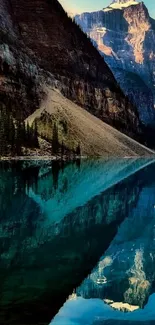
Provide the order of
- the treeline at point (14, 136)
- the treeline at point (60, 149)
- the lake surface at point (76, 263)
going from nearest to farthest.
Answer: the lake surface at point (76, 263) → the treeline at point (14, 136) → the treeline at point (60, 149)

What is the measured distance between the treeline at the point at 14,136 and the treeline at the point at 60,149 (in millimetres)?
5412

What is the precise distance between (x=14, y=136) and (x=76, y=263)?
10590 cm

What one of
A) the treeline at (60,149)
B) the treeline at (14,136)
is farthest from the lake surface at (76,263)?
the treeline at (60,149)

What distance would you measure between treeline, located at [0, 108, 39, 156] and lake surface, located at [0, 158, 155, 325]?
8687cm

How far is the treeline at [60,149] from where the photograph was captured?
5271 inches

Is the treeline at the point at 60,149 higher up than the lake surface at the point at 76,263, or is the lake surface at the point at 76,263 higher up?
the lake surface at the point at 76,263

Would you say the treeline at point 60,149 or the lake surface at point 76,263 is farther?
the treeline at point 60,149

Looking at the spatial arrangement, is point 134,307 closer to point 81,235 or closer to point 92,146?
point 81,235

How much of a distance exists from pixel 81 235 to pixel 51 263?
568 centimetres

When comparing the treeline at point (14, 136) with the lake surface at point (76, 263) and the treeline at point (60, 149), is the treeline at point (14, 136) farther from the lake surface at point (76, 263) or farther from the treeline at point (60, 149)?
the lake surface at point (76, 263)

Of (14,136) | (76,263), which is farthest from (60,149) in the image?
(76,263)

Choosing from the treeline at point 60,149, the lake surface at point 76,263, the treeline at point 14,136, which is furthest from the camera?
the treeline at point 60,149

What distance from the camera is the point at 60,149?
13750 cm

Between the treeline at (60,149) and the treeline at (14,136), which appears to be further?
the treeline at (60,149)
